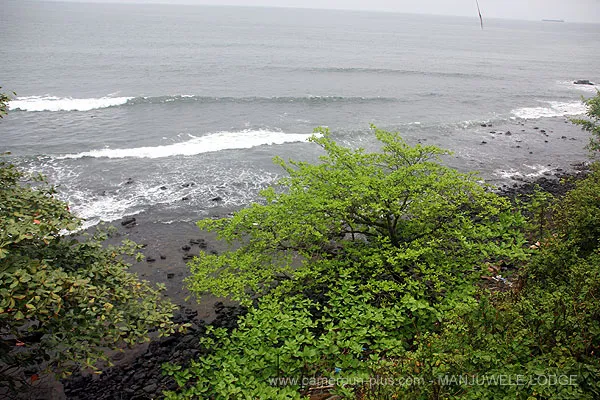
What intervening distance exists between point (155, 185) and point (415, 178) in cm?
1876

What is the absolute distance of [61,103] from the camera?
41531 mm

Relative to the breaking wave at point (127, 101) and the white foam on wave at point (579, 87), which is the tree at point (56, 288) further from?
the white foam on wave at point (579, 87)

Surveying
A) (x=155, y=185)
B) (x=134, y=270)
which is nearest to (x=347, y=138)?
(x=155, y=185)

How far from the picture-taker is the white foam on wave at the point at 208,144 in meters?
30.0

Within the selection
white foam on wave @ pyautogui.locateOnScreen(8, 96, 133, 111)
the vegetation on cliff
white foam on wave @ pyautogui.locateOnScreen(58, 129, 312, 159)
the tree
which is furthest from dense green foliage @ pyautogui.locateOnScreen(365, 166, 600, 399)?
white foam on wave @ pyautogui.locateOnScreen(8, 96, 133, 111)

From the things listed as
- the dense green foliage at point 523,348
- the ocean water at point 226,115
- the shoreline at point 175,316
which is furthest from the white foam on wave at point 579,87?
the dense green foliage at point 523,348

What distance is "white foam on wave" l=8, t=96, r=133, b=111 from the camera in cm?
3991

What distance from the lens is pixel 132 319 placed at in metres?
8.87

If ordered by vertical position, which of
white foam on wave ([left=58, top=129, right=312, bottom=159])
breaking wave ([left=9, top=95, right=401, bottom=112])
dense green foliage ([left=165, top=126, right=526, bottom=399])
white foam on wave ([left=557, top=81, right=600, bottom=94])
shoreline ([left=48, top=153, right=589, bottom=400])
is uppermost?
breaking wave ([left=9, top=95, right=401, bottom=112])

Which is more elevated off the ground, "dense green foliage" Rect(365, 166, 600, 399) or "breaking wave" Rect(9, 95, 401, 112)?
"breaking wave" Rect(9, 95, 401, 112)

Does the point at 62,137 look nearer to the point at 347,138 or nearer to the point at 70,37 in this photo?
the point at 347,138

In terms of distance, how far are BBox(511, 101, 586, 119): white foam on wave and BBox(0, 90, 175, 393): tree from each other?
47525mm

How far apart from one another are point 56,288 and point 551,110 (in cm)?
5598

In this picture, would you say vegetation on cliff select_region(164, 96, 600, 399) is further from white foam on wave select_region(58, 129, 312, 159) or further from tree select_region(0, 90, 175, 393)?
white foam on wave select_region(58, 129, 312, 159)
